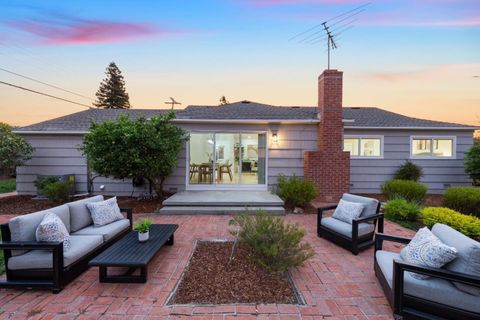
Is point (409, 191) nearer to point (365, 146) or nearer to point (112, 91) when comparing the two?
point (365, 146)

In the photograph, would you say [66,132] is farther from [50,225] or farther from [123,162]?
[50,225]

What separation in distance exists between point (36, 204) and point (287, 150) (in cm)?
898

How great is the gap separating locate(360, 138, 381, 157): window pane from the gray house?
43 mm

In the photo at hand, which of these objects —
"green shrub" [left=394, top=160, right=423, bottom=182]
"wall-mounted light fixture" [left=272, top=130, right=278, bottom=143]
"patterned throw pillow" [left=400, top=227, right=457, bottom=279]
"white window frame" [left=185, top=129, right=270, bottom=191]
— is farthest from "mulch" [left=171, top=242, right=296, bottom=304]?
"green shrub" [left=394, top=160, right=423, bottom=182]

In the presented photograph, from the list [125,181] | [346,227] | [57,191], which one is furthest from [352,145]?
[57,191]

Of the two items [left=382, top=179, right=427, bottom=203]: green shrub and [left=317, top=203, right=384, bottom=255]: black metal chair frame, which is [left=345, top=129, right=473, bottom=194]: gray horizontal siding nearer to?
[left=382, top=179, right=427, bottom=203]: green shrub

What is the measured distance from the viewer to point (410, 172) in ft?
29.8

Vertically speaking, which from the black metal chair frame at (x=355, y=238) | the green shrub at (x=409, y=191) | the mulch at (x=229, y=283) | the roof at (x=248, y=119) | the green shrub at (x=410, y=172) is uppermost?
the roof at (x=248, y=119)

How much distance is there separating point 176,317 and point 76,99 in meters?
25.8

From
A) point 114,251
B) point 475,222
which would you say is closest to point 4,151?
point 114,251

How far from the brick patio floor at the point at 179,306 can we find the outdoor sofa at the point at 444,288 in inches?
10.6

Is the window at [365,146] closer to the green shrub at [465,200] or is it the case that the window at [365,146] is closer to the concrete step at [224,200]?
the green shrub at [465,200]

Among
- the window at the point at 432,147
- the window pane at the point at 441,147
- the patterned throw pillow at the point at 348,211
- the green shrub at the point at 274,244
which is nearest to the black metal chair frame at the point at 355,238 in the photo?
the patterned throw pillow at the point at 348,211

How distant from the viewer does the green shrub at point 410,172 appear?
29.8 feet
